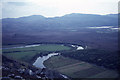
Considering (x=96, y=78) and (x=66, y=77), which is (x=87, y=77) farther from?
(x=66, y=77)

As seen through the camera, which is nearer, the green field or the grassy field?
the grassy field

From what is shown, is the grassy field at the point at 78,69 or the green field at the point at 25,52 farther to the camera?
the green field at the point at 25,52

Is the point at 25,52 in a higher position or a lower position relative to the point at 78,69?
higher

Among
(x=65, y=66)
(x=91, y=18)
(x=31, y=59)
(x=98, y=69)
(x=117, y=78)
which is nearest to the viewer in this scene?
(x=117, y=78)

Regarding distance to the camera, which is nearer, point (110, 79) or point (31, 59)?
point (110, 79)

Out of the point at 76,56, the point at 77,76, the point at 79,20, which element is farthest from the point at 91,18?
the point at 77,76

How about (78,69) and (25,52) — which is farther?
(25,52)

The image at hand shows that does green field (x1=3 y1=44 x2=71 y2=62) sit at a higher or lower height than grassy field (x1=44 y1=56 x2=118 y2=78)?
higher

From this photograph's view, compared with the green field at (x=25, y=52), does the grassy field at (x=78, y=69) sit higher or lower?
lower
